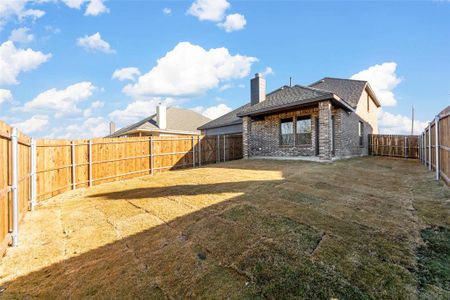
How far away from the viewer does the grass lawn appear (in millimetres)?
2230

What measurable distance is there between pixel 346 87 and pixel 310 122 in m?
6.40

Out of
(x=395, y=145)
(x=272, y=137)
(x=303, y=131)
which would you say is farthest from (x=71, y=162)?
(x=395, y=145)

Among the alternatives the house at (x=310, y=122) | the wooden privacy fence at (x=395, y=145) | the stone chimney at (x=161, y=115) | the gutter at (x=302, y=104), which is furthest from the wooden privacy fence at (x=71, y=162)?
the wooden privacy fence at (x=395, y=145)

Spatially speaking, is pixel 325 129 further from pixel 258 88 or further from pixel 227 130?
pixel 227 130

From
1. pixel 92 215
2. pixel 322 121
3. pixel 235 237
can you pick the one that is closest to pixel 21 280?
pixel 92 215

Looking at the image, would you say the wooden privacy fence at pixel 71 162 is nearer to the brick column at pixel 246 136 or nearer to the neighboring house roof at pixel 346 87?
the brick column at pixel 246 136

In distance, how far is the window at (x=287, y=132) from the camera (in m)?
12.6

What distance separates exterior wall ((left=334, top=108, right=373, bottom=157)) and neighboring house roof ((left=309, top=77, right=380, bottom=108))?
1173mm

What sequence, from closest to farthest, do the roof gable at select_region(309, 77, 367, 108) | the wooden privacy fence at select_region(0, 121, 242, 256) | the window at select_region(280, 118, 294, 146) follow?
the wooden privacy fence at select_region(0, 121, 242, 256) → the window at select_region(280, 118, 294, 146) → the roof gable at select_region(309, 77, 367, 108)

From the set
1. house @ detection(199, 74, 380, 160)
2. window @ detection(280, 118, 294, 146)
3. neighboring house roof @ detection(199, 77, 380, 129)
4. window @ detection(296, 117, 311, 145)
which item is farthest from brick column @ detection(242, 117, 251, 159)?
window @ detection(296, 117, 311, 145)

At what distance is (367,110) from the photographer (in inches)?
659

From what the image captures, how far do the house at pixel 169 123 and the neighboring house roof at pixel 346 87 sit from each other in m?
12.5

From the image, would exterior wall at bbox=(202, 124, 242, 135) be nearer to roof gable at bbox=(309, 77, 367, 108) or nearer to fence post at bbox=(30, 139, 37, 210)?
roof gable at bbox=(309, 77, 367, 108)

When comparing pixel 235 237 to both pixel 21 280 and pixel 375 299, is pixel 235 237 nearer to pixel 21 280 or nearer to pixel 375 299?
pixel 375 299
